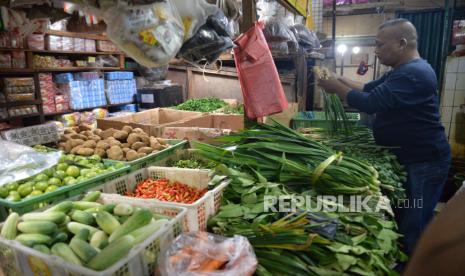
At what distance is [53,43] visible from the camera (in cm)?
541

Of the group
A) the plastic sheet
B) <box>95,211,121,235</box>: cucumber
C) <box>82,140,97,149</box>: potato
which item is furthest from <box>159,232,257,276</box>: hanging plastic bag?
<box>82,140,97,149</box>: potato

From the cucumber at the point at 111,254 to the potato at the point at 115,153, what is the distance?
4.73ft

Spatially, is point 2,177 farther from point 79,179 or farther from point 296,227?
point 296,227

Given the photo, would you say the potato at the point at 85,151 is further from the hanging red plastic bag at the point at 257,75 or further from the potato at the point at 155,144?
the hanging red plastic bag at the point at 257,75

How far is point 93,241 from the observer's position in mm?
1363

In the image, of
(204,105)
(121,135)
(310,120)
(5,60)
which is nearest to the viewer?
(121,135)

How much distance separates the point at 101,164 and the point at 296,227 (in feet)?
5.25

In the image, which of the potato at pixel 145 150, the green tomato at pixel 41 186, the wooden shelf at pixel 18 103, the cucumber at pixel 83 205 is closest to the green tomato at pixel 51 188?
the green tomato at pixel 41 186

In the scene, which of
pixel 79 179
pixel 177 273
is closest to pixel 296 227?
pixel 177 273

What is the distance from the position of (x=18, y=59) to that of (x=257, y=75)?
4236 millimetres

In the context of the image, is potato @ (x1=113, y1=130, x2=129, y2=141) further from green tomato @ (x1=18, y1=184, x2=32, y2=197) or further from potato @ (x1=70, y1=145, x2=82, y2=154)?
green tomato @ (x1=18, y1=184, x2=32, y2=197)

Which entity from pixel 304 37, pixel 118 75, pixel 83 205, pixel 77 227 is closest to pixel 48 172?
pixel 83 205

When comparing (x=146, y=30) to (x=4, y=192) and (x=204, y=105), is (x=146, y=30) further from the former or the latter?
(x=204, y=105)

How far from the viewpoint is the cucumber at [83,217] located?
150 cm
